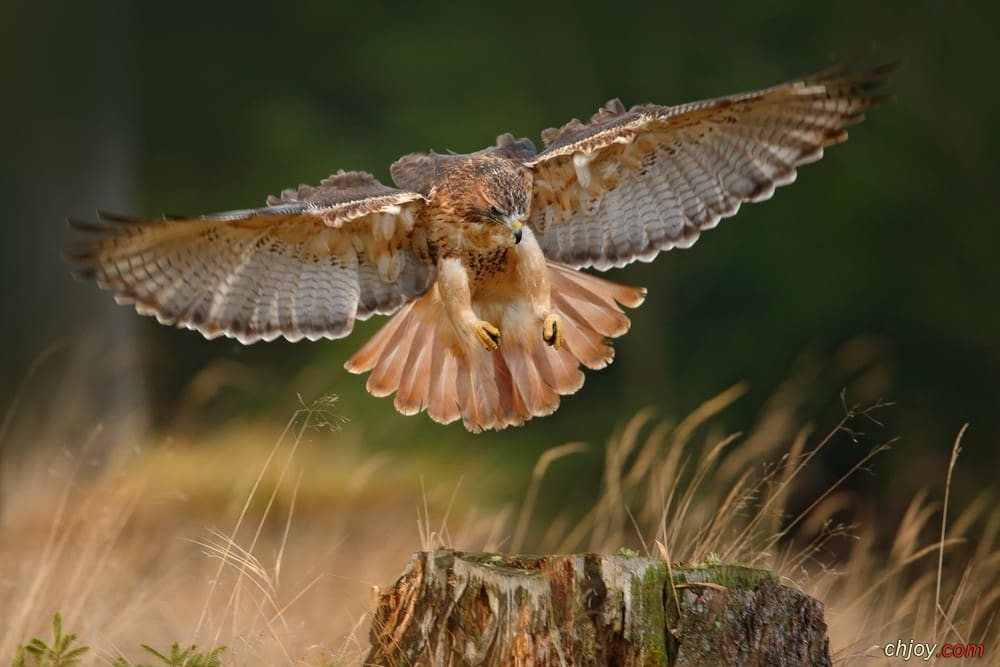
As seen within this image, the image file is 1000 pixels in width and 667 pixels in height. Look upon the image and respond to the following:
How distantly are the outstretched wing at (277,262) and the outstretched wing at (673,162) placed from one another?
0.54m

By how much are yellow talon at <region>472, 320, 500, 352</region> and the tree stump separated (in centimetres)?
121

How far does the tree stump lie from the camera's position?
2910 millimetres

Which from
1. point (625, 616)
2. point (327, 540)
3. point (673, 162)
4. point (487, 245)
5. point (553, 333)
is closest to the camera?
point (625, 616)

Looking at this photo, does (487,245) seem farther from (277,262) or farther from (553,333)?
(277,262)

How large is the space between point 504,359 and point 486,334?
31cm

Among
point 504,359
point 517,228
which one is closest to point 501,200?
point 517,228

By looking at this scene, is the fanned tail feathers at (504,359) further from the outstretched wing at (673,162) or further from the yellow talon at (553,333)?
the yellow talon at (553,333)

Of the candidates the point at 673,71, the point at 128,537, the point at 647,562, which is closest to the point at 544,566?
the point at 647,562

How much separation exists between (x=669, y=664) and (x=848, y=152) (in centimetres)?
854

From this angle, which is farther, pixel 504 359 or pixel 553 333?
pixel 504 359

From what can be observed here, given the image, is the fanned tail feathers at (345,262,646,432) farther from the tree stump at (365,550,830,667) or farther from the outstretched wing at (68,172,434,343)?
the tree stump at (365,550,830,667)

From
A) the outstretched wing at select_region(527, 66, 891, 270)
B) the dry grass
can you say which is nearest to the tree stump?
the dry grass

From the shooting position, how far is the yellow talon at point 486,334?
4.10 metres

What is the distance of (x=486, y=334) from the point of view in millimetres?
4113
